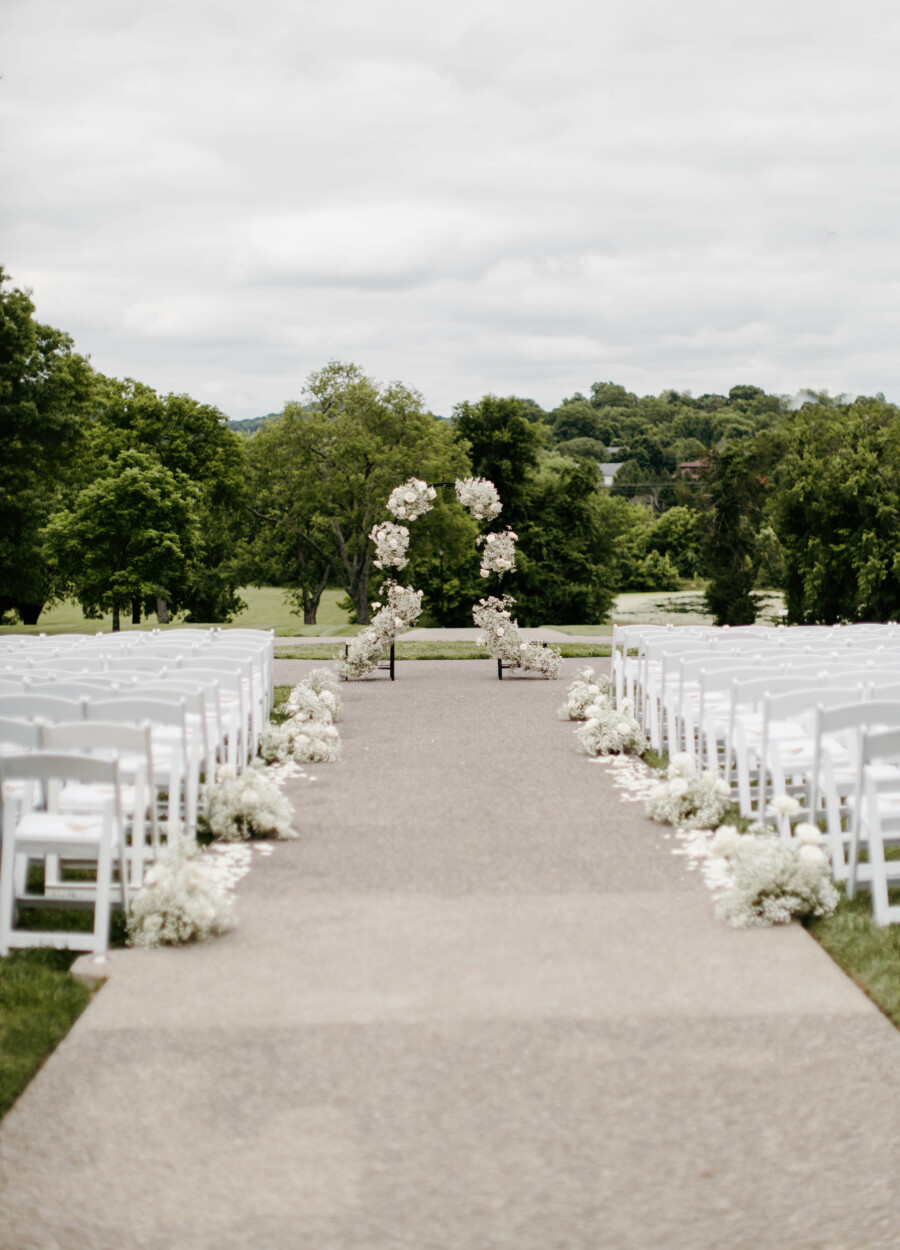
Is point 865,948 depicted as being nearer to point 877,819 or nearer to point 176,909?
point 877,819

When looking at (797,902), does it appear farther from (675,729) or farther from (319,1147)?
(675,729)

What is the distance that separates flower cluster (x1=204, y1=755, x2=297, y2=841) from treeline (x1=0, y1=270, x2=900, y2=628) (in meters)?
26.3

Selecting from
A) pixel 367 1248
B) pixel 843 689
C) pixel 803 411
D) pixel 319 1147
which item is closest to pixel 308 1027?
pixel 319 1147

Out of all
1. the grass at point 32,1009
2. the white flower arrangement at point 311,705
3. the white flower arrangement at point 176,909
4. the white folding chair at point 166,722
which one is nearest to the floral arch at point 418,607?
the white flower arrangement at point 311,705

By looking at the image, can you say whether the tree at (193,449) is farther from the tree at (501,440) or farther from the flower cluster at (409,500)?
the flower cluster at (409,500)

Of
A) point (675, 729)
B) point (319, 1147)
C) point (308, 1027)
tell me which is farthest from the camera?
point (675, 729)

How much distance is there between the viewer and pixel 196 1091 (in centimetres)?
392

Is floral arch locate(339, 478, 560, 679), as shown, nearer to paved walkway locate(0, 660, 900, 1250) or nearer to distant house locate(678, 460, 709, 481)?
paved walkway locate(0, 660, 900, 1250)

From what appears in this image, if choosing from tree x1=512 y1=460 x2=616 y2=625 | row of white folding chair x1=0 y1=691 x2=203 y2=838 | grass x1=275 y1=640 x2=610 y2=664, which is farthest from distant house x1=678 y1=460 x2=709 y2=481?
row of white folding chair x1=0 y1=691 x2=203 y2=838

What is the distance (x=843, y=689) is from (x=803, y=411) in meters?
37.5

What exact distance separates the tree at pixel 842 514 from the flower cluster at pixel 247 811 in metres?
33.2

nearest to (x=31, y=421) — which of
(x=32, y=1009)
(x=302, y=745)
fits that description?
(x=302, y=745)

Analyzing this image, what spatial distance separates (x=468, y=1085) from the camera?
12.9 ft

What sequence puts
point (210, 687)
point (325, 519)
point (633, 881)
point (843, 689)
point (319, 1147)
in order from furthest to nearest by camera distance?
point (325, 519)
point (210, 687)
point (843, 689)
point (633, 881)
point (319, 1147)
